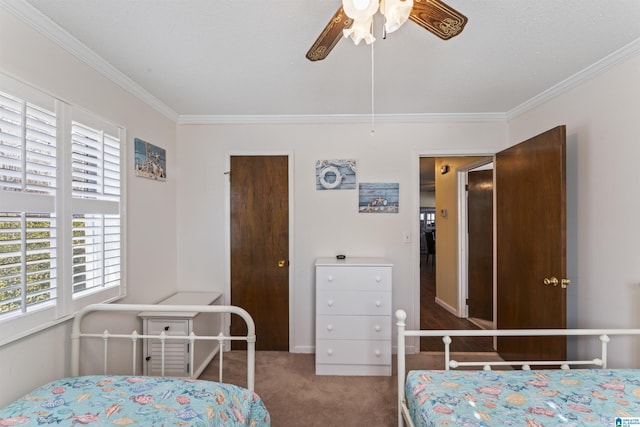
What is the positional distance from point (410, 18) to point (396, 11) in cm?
12

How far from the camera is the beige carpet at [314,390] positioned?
2.07m

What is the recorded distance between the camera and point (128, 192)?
226 centimetres

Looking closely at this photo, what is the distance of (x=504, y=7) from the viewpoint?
1438 mm

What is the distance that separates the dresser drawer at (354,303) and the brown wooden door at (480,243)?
1.94m

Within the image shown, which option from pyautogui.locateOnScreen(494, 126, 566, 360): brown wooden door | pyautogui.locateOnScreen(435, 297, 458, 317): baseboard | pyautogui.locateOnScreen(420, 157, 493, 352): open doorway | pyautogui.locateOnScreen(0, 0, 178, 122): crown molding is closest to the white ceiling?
pyautogui.locateOnScreen(0, 0, 178, 122): crown molding

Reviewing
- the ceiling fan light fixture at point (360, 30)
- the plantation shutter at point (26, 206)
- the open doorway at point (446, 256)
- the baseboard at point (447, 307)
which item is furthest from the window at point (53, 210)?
the baseboard at point (447, 307)

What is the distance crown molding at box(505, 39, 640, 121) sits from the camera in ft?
5.84

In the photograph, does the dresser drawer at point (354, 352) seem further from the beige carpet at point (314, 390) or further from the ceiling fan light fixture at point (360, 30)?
the ceiling fan light fixture at point (360, 30)

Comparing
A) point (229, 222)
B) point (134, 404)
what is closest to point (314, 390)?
point (134, 404)

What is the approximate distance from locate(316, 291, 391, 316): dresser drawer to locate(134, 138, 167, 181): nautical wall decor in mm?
1825

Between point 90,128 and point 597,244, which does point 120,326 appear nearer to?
point 90,128

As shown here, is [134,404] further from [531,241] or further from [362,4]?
[531,241]

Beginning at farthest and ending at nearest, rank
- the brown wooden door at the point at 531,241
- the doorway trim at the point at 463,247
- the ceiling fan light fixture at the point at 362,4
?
the doorway trim at the point at 463,247
the brown wooden door at the point at 531,241
the ceiling fan light fixture at the point at 362,4

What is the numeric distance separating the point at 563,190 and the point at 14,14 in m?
3.35
